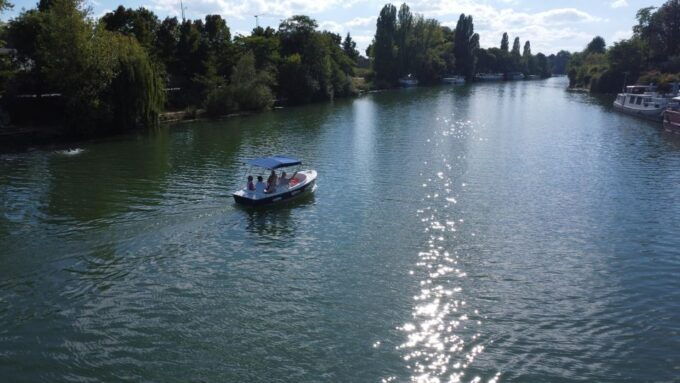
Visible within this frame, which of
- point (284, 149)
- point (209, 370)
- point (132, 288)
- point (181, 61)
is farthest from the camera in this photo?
point (181, 61)

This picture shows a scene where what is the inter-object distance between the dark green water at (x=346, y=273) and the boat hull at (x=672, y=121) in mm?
29215

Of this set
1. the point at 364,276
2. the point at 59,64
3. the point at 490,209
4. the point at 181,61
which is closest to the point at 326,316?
the point at 364,276

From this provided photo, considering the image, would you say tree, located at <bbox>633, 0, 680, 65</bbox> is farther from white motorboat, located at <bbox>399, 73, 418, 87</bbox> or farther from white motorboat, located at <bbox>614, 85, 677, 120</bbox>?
white motorboat, located at <bbox>399, 73, 418, 87</bbox>

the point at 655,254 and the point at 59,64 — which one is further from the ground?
the point at 59,64

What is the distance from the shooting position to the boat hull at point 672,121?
6900 centimetres

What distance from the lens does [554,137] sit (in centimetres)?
6169

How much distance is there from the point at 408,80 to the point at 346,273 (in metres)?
138

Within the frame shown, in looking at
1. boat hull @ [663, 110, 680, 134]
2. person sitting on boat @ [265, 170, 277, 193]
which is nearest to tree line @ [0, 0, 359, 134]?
person sitting on boat @ [265, 170, 277, 193]

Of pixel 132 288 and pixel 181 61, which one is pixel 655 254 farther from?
pixel 181 61

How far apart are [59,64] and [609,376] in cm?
5794

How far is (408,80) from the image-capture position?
154625mm

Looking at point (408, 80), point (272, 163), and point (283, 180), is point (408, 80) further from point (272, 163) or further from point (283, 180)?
point (272, 163)

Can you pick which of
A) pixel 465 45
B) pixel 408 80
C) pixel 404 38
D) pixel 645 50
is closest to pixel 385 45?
pixel 404 38

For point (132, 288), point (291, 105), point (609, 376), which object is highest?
point (291, 105)
